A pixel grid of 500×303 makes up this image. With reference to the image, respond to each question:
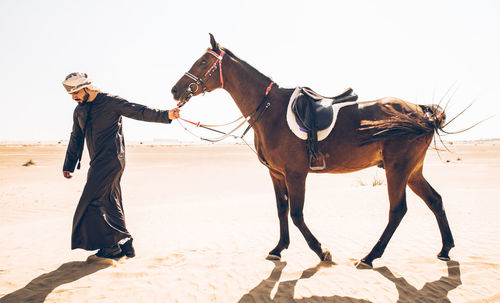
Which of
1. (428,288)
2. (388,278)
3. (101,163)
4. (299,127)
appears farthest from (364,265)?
(101,163)

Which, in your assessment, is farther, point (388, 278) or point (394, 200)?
point (394, 200)

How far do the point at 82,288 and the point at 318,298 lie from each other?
2695 mm

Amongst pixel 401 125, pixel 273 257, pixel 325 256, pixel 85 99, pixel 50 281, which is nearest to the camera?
pixel 50 281

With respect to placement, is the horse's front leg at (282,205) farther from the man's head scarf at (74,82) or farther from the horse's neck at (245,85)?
the man's head scarf at (74,82)

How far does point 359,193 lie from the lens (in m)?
11.5

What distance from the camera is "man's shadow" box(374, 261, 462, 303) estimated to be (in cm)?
367

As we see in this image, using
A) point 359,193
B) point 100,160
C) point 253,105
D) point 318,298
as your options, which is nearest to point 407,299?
point 318,298

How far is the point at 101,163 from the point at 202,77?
186 centimetres

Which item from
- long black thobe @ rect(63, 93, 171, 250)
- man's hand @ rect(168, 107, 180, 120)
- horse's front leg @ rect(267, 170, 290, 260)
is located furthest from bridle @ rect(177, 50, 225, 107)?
horse's front leg @ rect(267, 170, 290, 260)

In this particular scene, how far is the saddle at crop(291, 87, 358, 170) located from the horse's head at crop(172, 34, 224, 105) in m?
1.21

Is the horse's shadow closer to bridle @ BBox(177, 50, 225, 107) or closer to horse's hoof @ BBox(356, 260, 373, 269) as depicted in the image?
horse's hoof @ BBox(356, 260, 373, 269)

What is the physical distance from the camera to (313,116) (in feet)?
15.2

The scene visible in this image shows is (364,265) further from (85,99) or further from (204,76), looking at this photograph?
(85,99)

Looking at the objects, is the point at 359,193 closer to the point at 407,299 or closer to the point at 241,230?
the point at 241,230
